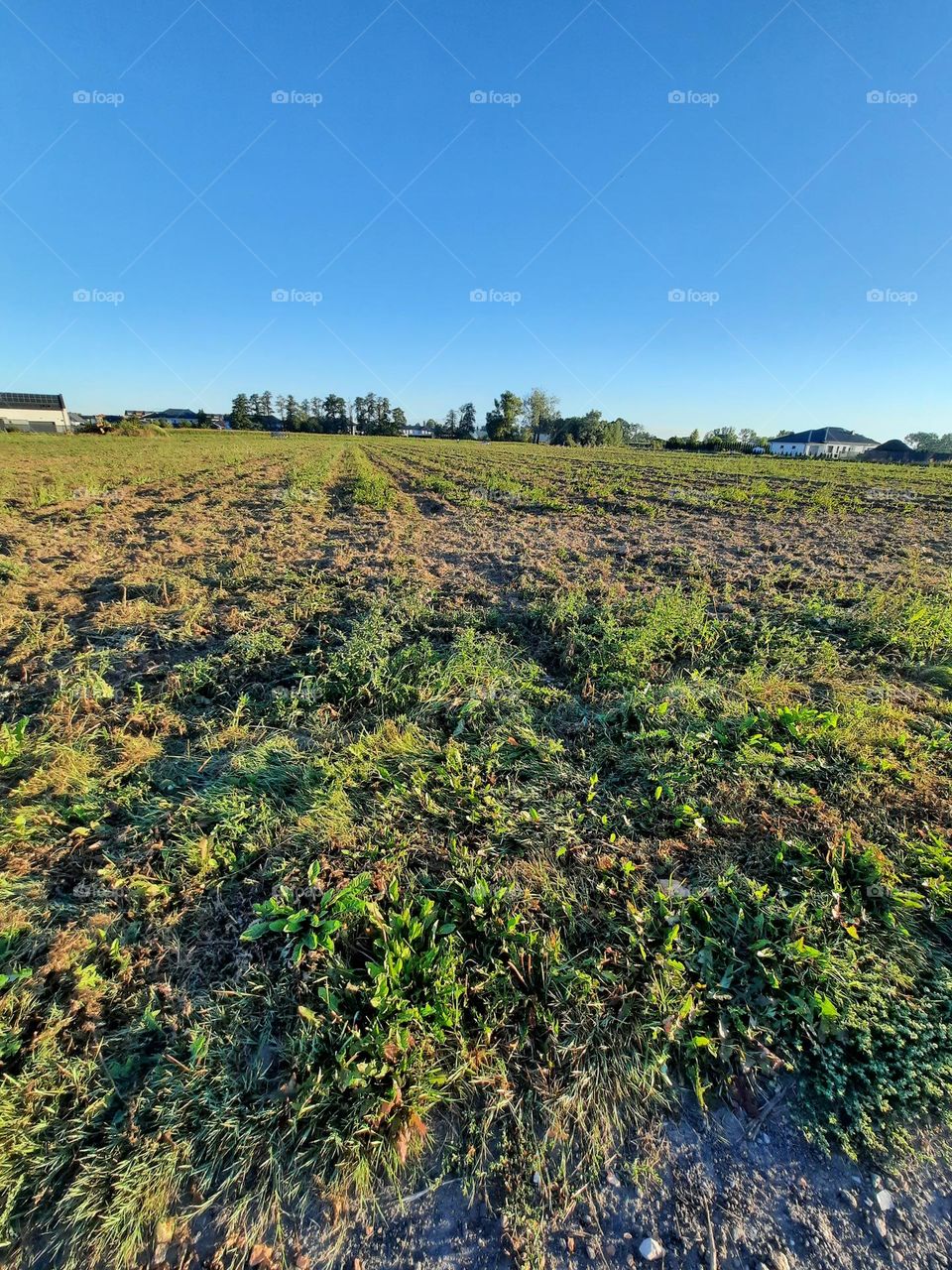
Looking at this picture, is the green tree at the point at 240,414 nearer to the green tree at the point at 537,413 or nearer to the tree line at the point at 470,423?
the tree line at the point at 470,423

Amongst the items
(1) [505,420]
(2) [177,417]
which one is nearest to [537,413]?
(1) [505,420]

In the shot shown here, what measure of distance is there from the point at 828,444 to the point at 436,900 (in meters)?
109

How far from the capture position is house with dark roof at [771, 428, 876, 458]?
85938 mm

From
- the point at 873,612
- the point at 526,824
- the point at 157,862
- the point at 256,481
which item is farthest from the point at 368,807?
the point at 256,481

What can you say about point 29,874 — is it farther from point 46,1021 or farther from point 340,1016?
point 340,1016

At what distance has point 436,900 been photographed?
8.49ft

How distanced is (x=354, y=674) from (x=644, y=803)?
268cm

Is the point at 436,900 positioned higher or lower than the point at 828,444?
lower

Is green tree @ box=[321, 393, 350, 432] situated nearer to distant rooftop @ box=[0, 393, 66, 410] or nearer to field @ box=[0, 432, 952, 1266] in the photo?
distant rooftop @ box=[0, 393, 66, 410]

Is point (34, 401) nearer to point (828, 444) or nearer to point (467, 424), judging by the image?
point (467, 424)

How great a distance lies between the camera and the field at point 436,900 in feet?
5.96

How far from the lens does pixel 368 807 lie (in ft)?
10.3

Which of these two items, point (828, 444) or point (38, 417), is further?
point (828, 444)

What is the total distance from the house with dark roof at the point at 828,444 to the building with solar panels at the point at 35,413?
112 meters
